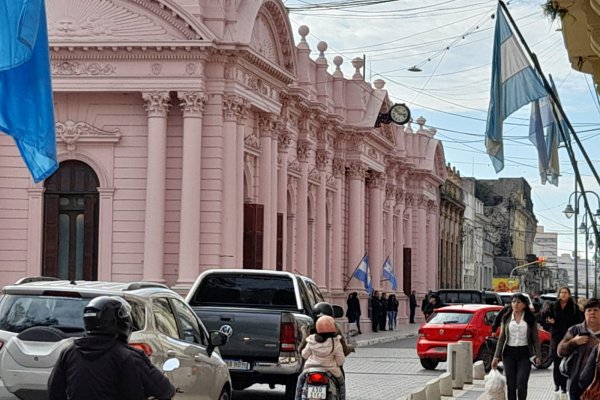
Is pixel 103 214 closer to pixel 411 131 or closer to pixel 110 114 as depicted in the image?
pixel 110 114

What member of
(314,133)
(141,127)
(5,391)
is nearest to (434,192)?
(314,133)

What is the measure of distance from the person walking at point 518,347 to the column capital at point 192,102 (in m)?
19.6

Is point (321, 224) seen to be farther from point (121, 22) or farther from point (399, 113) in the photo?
point (121, 22)

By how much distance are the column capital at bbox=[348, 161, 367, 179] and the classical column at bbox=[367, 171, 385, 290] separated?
3426mm

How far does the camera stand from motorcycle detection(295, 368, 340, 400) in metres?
13.2

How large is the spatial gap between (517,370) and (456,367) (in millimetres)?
6487

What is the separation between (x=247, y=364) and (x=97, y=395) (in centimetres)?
1040

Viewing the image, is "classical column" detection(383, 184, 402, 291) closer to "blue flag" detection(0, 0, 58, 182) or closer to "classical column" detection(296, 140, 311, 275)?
"classical column" detection(296, 140, 311, 275)

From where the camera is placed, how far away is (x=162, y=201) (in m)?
34.8

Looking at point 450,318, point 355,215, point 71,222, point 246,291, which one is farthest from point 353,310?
point 246,291

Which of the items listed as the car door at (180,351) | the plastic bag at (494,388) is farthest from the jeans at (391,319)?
the car door at (180,351)

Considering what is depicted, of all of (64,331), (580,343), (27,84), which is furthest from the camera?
(580,343)

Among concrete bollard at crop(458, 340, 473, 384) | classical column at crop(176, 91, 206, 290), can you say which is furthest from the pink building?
concrete bollard at crop(458, 340, 473, 384)

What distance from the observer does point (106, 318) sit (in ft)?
24.2
